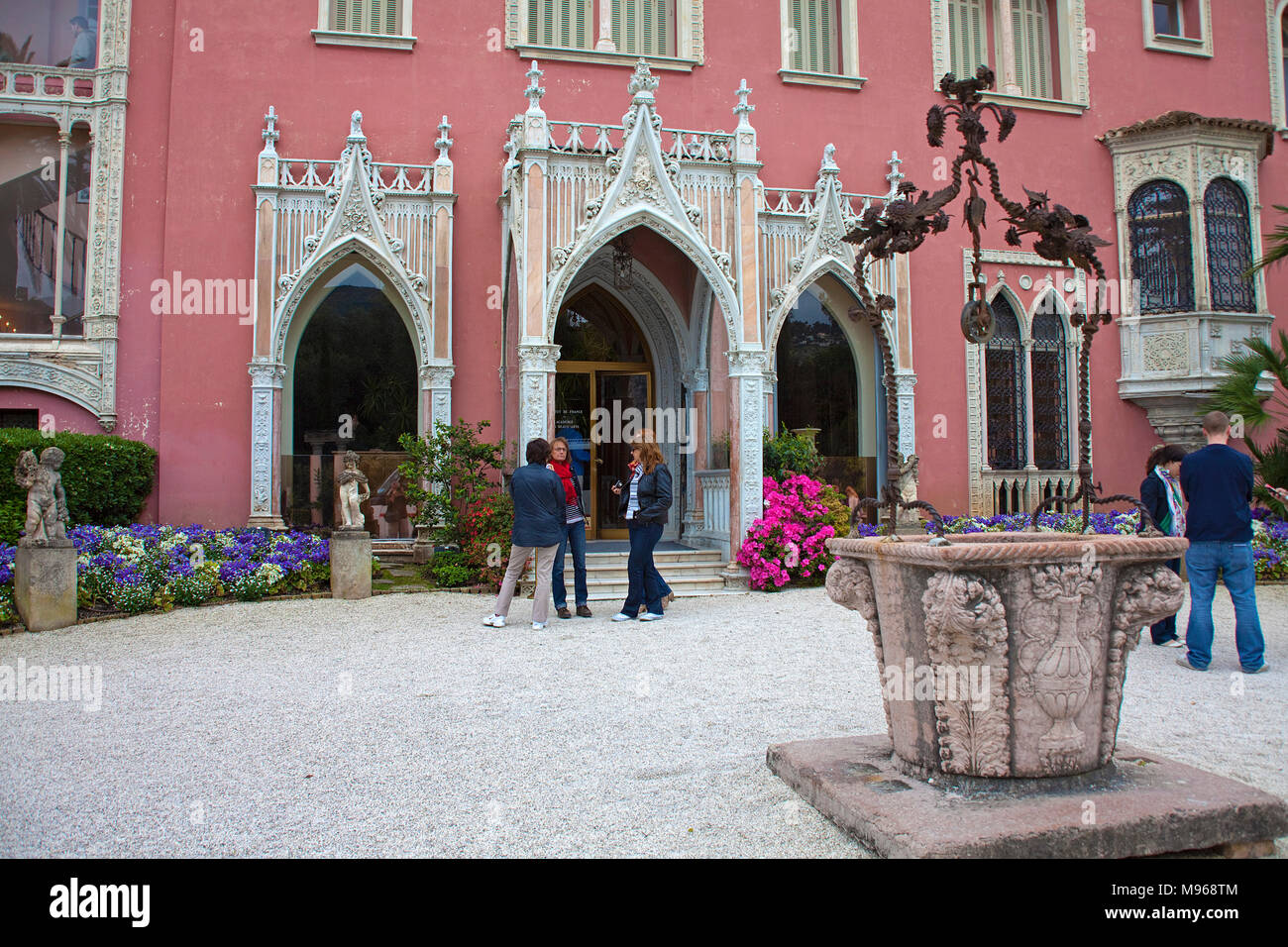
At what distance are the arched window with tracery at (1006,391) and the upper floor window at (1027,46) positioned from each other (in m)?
3.86

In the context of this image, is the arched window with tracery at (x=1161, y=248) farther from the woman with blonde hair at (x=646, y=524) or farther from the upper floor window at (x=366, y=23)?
the upper floor window at (x=366, y=23)

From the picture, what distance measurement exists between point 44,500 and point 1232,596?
33.3 feet

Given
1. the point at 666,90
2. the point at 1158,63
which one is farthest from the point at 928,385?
the point at 1158,63

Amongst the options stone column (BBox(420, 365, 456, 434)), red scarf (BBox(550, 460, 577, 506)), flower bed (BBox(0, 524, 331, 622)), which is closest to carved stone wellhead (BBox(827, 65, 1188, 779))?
red scarf (BBox(550, 460, 577, 506))

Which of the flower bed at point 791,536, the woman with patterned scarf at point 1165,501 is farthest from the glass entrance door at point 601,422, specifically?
the woman with patterned scarf at point 1165,501

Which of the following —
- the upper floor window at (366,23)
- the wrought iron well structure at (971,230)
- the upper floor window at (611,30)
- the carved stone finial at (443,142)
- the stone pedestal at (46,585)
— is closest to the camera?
the wrought iron well structure at (971,230)

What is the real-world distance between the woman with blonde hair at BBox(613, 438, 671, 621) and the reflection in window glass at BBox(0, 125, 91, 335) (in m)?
8.49

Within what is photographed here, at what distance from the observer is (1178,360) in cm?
1367

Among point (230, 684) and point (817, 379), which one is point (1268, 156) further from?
point (230, 684)

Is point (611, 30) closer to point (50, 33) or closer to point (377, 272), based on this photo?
point (377, 272)

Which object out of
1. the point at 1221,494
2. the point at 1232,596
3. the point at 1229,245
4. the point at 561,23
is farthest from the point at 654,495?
the point at 1229,245

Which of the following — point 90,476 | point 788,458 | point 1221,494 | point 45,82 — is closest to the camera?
point 1221,494

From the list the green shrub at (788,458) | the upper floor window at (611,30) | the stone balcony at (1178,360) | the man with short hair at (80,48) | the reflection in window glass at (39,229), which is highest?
the upper floor window at (611,30)

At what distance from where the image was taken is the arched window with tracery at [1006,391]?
14.0m
